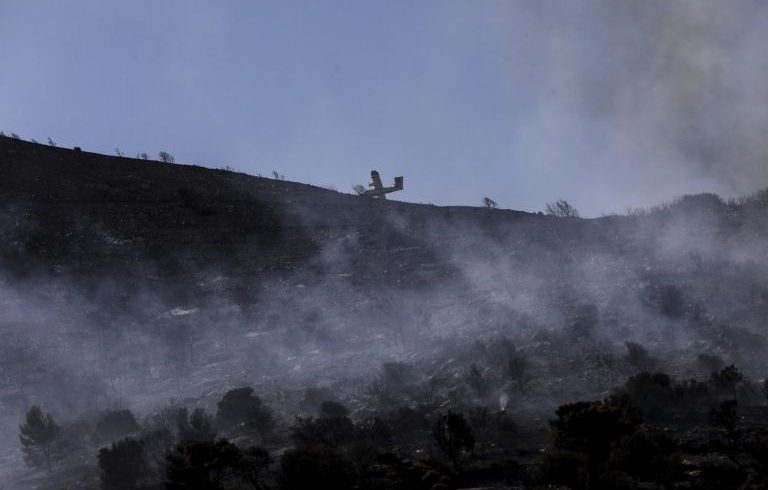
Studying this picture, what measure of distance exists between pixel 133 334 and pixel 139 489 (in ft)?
49.3

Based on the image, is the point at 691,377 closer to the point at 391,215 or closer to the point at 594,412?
the point at 594,412

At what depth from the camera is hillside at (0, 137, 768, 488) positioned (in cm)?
2684

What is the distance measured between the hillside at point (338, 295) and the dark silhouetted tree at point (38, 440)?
0.77 metres

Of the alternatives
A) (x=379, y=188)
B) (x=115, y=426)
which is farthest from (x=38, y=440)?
(x=379, y=188)

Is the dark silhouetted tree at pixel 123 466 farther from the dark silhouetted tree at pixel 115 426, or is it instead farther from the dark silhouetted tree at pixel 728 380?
the dark silhouetted tree at pixel 728 380

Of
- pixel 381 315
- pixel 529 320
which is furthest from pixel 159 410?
pixel 529 320

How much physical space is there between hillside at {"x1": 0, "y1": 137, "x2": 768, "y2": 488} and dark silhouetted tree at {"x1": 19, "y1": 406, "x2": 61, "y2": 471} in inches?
30.5

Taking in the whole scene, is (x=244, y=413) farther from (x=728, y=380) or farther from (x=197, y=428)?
(x=728, y=380)

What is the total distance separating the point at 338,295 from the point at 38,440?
1633 centimetres

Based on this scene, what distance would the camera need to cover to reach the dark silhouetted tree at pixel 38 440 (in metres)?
23.7

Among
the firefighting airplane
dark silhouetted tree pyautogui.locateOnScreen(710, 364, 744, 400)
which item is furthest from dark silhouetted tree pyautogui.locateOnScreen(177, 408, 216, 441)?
the firefighting airplane

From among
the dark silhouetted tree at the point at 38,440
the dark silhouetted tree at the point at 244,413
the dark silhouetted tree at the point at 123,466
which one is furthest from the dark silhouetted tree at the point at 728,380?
the dark silhouetted tree at the point at 38,440

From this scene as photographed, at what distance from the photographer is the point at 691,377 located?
933 inches

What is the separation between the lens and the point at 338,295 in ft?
122
